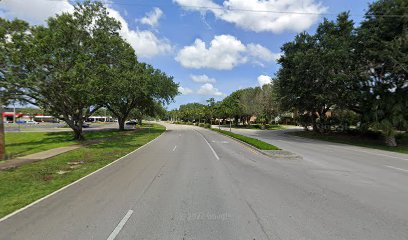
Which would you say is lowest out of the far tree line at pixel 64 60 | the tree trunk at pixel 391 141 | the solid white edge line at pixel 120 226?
the tree trunk at pixel 391 141

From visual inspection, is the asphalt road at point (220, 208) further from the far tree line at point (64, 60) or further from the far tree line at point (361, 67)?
the far tree line at point (361, 67)

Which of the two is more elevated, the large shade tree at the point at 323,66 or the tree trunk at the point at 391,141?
the large shade tree at the point at 323,66

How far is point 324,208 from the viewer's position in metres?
6.44

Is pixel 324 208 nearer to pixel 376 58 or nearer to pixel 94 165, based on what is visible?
pixel 94 165

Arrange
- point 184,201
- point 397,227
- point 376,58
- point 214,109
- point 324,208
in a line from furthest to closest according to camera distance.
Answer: point 214,109
point 376,58
point 184,201
point 324,208
point 397,227

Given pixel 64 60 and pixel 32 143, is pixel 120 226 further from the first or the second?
pixel 32 143

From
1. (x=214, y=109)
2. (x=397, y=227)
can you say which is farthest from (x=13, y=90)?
(x=214, y=109)

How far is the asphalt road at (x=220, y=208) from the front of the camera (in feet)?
16.6

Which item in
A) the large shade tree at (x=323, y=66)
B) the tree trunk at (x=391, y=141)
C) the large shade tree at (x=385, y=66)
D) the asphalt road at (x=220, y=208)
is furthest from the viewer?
the large shade tree at (x=323, y=66)

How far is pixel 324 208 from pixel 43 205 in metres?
6.30

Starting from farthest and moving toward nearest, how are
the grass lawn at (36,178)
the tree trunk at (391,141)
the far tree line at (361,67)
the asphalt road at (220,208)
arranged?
1. the tree trunk at (391,141)
2. the far tree line at (361,67)
3. the grass lawn at (36,178)
4. the asphalt road at (220,208)

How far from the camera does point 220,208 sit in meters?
6.40

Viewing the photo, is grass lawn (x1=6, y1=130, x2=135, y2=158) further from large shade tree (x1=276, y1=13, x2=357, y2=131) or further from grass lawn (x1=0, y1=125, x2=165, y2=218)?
large shade tree (x1=276, y1=13, x2=357, y2=131)

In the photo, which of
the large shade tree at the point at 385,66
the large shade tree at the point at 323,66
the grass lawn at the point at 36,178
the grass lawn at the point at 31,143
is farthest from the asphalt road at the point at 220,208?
the large shade tree at the point at 323,66
